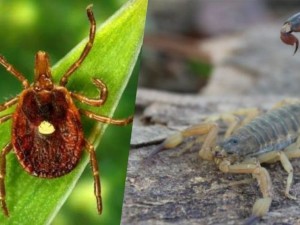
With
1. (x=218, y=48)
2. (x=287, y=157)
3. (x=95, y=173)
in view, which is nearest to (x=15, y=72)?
(x=95, y=173)

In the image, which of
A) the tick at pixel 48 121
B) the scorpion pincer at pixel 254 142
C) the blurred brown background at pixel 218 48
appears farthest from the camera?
the blurred brown background at pixel 218 48

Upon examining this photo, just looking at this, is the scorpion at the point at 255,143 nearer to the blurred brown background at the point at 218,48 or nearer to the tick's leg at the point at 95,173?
the tick's leg at the point at 95,173

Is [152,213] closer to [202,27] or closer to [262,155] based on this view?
[262,155]

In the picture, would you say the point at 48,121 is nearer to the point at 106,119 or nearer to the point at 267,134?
the point at 106,119

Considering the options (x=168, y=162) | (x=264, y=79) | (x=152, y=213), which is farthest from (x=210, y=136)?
(x=264, y=79)

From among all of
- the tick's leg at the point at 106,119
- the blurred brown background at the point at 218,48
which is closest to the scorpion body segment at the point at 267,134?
the tick's leg at the point at 106,119

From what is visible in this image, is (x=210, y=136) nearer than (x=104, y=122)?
No
